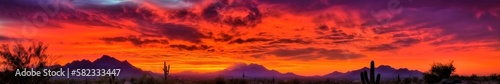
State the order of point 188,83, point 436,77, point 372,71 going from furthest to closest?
point 188,83 < point 436,77 < point 372,71

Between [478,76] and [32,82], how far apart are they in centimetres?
3942

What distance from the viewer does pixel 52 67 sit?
33688 millimetres

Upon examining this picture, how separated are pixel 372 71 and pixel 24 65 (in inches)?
808

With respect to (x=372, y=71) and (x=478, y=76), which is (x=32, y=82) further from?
(x=478, y=76)

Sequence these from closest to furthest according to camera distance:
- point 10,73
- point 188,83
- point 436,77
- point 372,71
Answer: point 372,71, point 10,73, point 436,77, point 188,83

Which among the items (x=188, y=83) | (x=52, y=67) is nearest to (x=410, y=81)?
(x=188, y=83)

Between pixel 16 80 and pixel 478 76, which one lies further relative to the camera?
pixel 478 76

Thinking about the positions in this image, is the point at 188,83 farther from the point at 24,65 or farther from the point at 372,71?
the point at 372,71

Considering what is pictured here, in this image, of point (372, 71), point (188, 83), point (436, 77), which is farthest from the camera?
point (188, 83)

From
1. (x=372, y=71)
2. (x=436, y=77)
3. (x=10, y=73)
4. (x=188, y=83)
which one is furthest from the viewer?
(x=188, y=83)

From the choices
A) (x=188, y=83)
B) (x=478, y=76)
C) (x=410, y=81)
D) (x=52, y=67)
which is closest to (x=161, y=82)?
(x=188, y=83)

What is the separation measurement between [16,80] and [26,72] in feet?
2.39

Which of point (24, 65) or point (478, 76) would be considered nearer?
point (24, 65)

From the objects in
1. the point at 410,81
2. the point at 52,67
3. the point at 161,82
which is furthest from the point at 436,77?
the point at 52,67
